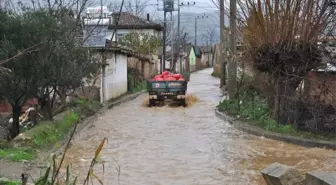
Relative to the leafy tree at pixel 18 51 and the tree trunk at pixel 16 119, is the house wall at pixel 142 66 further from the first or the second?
the leafy tree at pixel 18 51

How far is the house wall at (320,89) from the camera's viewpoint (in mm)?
14227

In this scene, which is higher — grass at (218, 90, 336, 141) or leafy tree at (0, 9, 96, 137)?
leafy tree at (0, 9, 96, 137)

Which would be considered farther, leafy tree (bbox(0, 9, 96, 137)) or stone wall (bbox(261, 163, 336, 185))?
leafy tree (bbox(0, 9, 96, 137))

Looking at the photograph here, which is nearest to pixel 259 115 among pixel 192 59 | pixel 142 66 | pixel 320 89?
pixel 320 89

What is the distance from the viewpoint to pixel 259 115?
1797cm

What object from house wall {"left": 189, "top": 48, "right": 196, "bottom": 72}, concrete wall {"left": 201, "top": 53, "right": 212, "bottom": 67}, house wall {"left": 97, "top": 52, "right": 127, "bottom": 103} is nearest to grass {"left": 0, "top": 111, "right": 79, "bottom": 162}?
house wall {"left": 97, "top": 52, "right": 127, "bottom": 103}

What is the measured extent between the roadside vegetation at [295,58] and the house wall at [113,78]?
11.6m

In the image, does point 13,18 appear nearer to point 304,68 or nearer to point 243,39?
point 243,39

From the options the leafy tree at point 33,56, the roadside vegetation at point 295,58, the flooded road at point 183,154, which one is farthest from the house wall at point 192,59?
the leafy tree at point 33,56

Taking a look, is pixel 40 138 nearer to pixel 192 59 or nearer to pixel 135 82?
pixel 135 82

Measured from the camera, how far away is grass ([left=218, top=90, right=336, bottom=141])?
1423 cm

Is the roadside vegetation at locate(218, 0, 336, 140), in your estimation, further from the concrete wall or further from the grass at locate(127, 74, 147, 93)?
the concrete wall

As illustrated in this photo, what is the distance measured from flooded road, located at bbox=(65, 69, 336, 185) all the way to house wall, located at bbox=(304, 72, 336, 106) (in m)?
1.61

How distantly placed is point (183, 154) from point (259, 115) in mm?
5844
